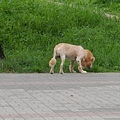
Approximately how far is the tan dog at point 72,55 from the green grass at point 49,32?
1.99 feet

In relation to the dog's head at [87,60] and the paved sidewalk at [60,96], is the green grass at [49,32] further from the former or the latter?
the paved sidewalk at [60,96]

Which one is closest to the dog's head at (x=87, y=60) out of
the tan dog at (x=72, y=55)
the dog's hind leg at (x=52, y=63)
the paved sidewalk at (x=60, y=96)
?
the tan dog at (x=72, y=55)

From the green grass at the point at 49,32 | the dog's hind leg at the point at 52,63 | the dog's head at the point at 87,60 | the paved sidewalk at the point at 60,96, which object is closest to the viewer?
the paved sidewalk at the point at 60,96

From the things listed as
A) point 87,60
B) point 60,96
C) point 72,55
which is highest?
point 72,55

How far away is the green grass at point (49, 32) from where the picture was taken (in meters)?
15.7

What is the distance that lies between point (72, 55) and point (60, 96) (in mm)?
3567

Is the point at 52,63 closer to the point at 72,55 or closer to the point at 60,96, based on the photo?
the point at 72,55

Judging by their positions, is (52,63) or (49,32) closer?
(52,63)

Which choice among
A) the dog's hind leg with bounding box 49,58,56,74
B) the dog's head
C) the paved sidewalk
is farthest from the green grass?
the paved sidewalk

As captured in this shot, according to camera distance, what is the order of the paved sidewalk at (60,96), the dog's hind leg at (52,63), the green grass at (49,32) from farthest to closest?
the green grass at (49,32) < the dog's hind leg at (52,63) < the paved sidewalk at (60,96)

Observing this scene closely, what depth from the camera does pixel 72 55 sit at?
1432 cm

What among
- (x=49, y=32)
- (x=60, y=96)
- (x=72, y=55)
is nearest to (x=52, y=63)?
(x=72, y=55)

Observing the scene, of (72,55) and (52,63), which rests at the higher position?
(72,55)

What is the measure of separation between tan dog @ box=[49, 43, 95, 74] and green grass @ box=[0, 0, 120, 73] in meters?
0.61
